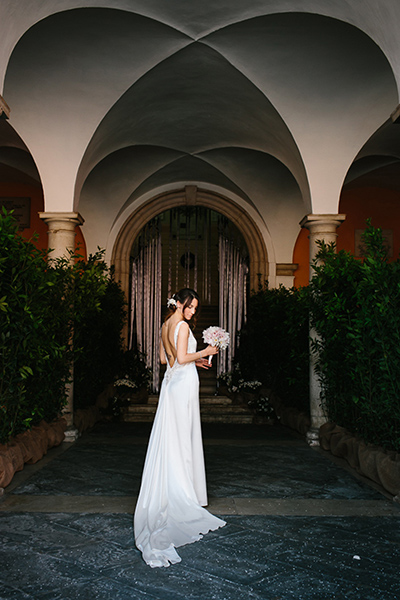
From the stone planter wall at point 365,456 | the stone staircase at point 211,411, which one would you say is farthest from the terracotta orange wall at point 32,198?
the stone planter wall at point 365,456

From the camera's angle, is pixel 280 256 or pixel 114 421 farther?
pixel 280 256

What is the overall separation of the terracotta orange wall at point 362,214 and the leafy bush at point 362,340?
4624mm

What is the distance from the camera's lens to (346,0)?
4656mm

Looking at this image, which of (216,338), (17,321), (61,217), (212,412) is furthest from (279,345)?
(17,321)

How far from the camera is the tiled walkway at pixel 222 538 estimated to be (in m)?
2.57

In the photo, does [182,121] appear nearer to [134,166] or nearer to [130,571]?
[134,166]

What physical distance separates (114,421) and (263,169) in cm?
527

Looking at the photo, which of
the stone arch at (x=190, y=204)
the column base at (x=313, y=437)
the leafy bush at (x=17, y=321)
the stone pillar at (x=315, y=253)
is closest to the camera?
the leafy bush at (x=17, y=321)

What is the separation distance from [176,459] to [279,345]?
527 cm

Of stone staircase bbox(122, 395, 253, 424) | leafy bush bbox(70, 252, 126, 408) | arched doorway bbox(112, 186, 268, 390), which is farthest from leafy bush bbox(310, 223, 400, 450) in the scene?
arched doorway bbox(112, 186, 268, 390)

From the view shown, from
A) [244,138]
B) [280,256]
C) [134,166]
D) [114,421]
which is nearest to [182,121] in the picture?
[244,138]

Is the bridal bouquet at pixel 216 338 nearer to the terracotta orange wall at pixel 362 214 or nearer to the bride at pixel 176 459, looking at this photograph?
the bride at pixel 176 459

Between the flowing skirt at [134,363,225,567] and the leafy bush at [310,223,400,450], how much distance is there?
1670mm

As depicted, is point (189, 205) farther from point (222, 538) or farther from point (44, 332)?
point (222, 538)
